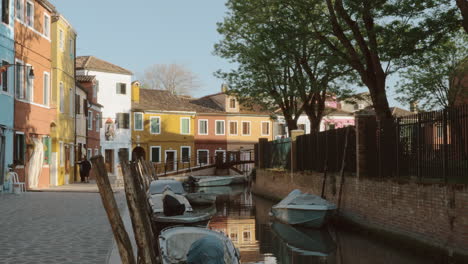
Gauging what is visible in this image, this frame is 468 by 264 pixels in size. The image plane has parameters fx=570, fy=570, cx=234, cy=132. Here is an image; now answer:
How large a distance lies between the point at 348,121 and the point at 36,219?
185 ft

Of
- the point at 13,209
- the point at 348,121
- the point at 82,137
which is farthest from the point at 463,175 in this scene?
the point at 348,121

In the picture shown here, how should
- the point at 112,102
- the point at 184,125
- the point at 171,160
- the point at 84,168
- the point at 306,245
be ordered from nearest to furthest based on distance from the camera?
the point at 306,245
the point at 84,168
the point at 112,102
the point at 171,160
the point at 184,125

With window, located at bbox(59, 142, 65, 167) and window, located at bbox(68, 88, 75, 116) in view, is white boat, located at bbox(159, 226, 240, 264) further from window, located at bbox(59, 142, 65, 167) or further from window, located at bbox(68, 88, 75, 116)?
window, located at bbox(68, 88, 75, 116)

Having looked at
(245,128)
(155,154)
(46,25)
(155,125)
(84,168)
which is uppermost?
(46,25)

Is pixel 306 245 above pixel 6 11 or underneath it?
underneath

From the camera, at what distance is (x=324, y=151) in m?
22.2

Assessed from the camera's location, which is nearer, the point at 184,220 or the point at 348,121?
the point at 184,220

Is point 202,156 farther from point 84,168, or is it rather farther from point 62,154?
point 62,154

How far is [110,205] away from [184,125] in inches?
2032

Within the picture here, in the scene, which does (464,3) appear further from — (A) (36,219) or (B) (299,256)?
(A) (36,219)

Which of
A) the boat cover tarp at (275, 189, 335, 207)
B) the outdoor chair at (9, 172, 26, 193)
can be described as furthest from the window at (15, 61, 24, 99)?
the boat cover tarp at (275, 189, 335, 207)

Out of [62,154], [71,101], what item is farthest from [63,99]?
[62,154]

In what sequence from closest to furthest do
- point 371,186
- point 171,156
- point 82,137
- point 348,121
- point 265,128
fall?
point 371,186, point 82,137, point 171,156, point 265,128, point 348,121

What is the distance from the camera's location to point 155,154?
55938mm
